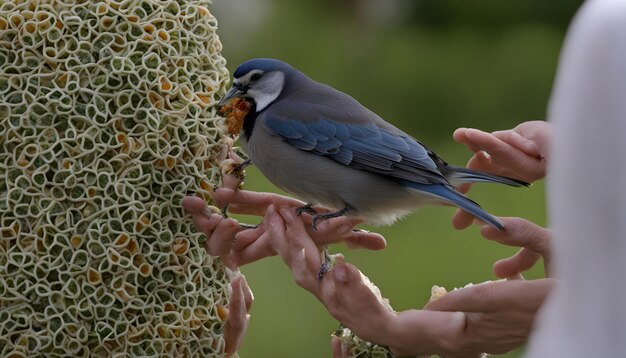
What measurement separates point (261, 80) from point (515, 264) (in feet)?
1.97

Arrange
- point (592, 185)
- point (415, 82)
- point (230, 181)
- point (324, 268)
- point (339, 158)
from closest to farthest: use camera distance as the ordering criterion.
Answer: point (592, 185), point (324, 268), point (230, 181), point (339, 158), point (415, 82)

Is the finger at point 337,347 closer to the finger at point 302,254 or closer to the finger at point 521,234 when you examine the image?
the finger at point 302,254

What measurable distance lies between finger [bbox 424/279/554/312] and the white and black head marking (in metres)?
0.66

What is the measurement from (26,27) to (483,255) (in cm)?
357

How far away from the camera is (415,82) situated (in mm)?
6281

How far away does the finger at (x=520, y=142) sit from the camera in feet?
5.79

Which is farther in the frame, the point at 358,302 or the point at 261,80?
the point at 261,80

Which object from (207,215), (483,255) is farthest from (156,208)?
(483,255)

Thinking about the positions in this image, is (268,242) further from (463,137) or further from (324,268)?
(463,137)

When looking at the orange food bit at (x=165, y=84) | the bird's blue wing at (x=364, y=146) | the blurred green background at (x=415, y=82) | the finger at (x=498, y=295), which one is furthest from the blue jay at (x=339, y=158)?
the blurred green background at (x=415, y=82)

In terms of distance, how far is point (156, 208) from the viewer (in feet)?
5.08

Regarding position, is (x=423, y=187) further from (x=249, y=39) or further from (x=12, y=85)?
(x=249, y=39)

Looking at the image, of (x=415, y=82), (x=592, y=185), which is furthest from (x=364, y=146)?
(x=415, y=82)

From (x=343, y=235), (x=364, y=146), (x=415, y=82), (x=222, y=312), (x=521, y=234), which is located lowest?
(x=222, y=312)
